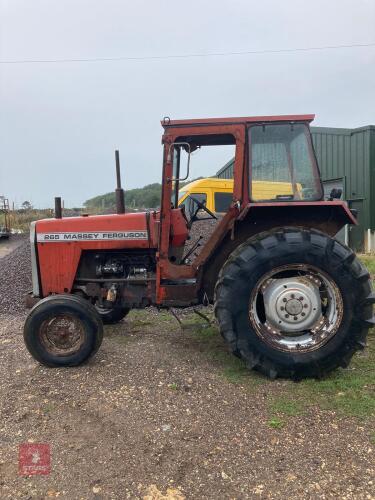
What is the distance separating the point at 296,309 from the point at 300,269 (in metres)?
0.34

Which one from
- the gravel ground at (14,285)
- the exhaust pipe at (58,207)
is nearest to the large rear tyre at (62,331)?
the exhaust pipe at (58,207)

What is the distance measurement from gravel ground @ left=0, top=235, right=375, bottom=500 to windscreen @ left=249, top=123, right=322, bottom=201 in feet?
5.25

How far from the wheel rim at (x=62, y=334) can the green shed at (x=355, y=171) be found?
10.1 meters

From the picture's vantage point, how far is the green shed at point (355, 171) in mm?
14000

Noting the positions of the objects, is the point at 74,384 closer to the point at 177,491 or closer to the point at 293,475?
the point at 177,491

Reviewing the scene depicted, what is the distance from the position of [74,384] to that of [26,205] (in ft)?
94.4

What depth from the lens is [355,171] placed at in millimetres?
14500

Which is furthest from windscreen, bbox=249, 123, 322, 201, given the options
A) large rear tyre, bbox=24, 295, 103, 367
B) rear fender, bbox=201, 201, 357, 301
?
large rear tyre, bbox=24, 295, 103, 367

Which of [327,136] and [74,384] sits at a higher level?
[327,136]

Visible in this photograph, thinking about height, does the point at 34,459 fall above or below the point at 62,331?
below

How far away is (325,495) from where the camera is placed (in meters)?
2.41

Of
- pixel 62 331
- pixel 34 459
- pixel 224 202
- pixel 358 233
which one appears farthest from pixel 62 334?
pixel 358 233

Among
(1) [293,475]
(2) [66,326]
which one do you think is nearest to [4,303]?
(2) [66,326]

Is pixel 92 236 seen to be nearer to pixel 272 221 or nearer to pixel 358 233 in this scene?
pixel 272 221
